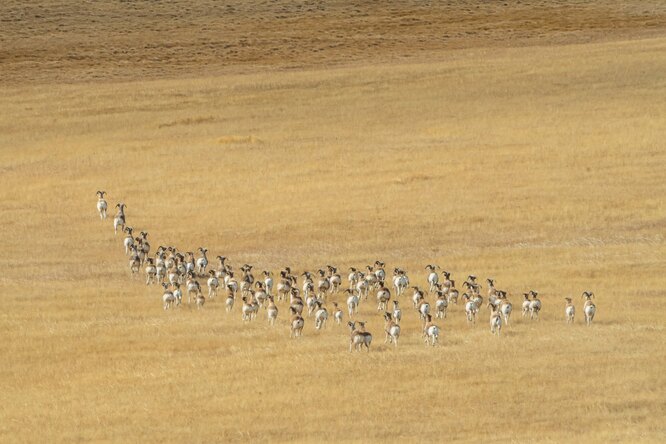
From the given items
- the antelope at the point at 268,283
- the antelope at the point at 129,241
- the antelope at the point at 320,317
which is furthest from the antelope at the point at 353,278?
the antelope at the point at 129,241

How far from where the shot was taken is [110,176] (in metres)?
53.9

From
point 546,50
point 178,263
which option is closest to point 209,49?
point 546,50

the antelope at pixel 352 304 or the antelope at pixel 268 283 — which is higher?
the antelope at pixel 268 283

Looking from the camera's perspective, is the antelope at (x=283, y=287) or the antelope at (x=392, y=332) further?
the antelope at (x=283, y=287)

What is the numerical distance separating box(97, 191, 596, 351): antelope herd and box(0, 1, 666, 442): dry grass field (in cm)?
38

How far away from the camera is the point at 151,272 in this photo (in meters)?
37.2

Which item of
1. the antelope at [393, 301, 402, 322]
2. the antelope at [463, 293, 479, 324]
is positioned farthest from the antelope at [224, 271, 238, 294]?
the antelope at [463, 293, 479, 324]

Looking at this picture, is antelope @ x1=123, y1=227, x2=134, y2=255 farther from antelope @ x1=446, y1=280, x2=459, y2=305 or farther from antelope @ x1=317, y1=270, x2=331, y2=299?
antelope @ x1=446, y1=280, x2=459, y2=305

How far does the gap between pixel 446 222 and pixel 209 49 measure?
41.0 metres

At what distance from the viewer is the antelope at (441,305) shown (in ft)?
99.9

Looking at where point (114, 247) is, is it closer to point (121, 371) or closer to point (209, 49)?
point (121, 371)

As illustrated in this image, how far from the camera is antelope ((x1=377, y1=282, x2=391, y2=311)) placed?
1273 inches

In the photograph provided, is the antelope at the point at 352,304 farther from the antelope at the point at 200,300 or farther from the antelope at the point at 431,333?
the antelope at the point at 200,300

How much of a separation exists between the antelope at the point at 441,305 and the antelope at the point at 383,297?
1.56m
